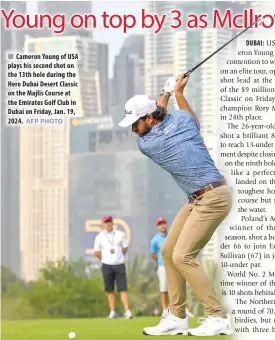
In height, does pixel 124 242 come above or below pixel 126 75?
below

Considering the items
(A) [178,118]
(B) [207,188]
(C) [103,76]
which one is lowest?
(B) [207,188]

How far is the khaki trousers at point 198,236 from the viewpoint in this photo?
6.43 m

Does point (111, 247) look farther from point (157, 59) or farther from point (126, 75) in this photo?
point (157, 59)

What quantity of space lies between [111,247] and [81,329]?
2.54 meters

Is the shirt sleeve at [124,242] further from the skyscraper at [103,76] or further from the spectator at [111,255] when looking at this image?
the skyscraper at [103,76]

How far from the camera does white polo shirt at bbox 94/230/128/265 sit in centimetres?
1003

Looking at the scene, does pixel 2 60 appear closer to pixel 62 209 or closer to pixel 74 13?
pixel 74 13

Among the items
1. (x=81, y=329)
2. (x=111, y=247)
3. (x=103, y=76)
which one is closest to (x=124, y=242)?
(x=111, y=247)

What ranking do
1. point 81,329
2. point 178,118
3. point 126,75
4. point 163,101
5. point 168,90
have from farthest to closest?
point 126,75, point 81,329, point 168,90, point 163,101, point 178,118

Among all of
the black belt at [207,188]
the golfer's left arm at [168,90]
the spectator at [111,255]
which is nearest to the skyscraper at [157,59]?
the golfer's left arm at [168,90]

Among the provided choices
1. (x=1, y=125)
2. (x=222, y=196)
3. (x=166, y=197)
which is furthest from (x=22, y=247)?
(x=222, y=196)

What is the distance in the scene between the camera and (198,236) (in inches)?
253

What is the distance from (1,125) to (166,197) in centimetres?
289

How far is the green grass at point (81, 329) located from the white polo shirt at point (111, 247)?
1356 millimetres
